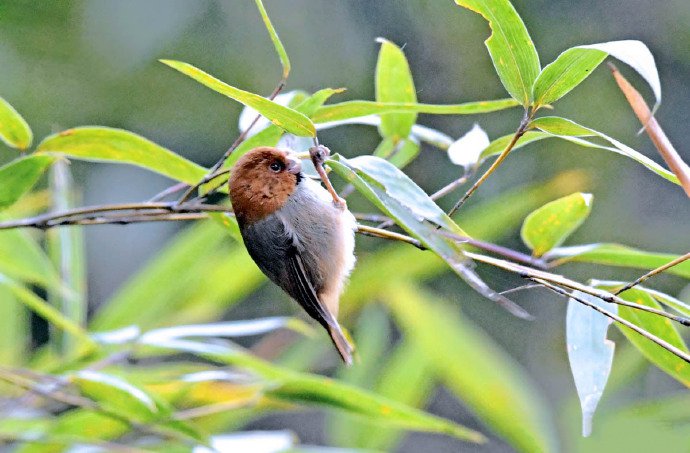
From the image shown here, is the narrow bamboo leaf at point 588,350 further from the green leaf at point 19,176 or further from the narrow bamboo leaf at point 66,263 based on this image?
the narrow bamboo leaf at point 66,263

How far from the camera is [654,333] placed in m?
0.79

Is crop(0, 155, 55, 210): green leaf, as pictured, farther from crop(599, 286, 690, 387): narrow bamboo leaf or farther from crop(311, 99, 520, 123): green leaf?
crop(599, 286, 690, 387): narrow bamboo leaf

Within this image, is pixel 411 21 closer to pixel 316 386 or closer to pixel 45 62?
pixel 45 62

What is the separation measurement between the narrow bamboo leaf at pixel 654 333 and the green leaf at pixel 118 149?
16.4 inches

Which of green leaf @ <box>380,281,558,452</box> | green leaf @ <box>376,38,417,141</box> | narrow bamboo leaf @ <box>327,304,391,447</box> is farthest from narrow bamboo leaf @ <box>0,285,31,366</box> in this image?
green leaf @ <box>376,38,417,141</box>

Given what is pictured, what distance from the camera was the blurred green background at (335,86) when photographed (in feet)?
9.32

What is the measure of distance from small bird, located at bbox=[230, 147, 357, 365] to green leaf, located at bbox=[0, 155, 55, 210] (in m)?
0.20

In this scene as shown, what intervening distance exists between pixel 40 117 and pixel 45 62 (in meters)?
0.25

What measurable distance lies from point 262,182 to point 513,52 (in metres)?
0.31

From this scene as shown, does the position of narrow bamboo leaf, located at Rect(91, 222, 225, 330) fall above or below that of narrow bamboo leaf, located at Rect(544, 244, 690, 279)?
above

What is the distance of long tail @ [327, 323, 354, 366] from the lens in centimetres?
92

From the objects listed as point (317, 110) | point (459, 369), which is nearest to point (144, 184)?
point (459, 369)

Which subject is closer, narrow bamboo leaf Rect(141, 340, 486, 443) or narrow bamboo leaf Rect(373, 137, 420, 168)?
narrow bamboo leaf Rect(373, 137, 420, 168)

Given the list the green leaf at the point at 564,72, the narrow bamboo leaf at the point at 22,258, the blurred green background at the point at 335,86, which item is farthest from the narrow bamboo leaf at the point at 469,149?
the blurred green background at the point at 335,86
